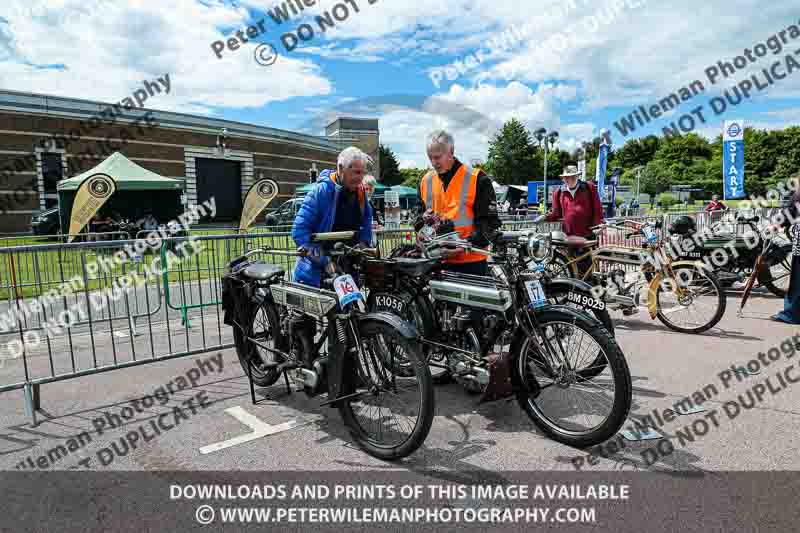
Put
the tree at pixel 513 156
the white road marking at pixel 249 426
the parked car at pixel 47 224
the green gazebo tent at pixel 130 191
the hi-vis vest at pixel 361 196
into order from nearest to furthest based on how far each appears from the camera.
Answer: the white road marking at pixel 249 426, the hi-vis vest at pixel 361 196, the green gazebo tent at pixel 130 191, the parked car at pixel 47 224, the tree at pixel 513 156

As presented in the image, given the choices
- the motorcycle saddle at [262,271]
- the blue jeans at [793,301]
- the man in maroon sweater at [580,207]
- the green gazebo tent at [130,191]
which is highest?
the green gazebo tent at [130,191]

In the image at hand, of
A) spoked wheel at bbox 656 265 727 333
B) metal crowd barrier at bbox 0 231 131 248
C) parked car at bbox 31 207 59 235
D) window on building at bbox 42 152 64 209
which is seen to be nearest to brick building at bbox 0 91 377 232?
window on building at bbox 42 152 64 209

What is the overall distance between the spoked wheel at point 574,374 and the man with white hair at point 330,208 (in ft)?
5.07

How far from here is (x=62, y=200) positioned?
20.3 meters

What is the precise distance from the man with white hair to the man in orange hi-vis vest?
0.58 m

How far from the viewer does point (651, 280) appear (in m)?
6.14

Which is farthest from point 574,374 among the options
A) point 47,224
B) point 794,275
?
point 47,224

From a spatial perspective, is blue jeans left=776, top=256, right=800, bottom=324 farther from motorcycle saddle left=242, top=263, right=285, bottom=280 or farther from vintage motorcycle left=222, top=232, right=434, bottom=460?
motorcycle saddle left=242, top=263, right=285, bottom=280

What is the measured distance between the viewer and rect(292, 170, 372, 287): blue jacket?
383cm

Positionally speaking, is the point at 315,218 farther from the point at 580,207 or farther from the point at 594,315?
the point at 580,207

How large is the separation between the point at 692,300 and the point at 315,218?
447 centimetres

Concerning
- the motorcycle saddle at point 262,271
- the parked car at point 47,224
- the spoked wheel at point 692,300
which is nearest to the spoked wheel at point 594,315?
the motorcycle saddle at point 262,271

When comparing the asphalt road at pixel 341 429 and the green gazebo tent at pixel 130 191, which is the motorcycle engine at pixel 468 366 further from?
the green gazebo tent at pixel 130 191

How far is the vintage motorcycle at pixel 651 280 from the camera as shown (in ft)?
19.0
